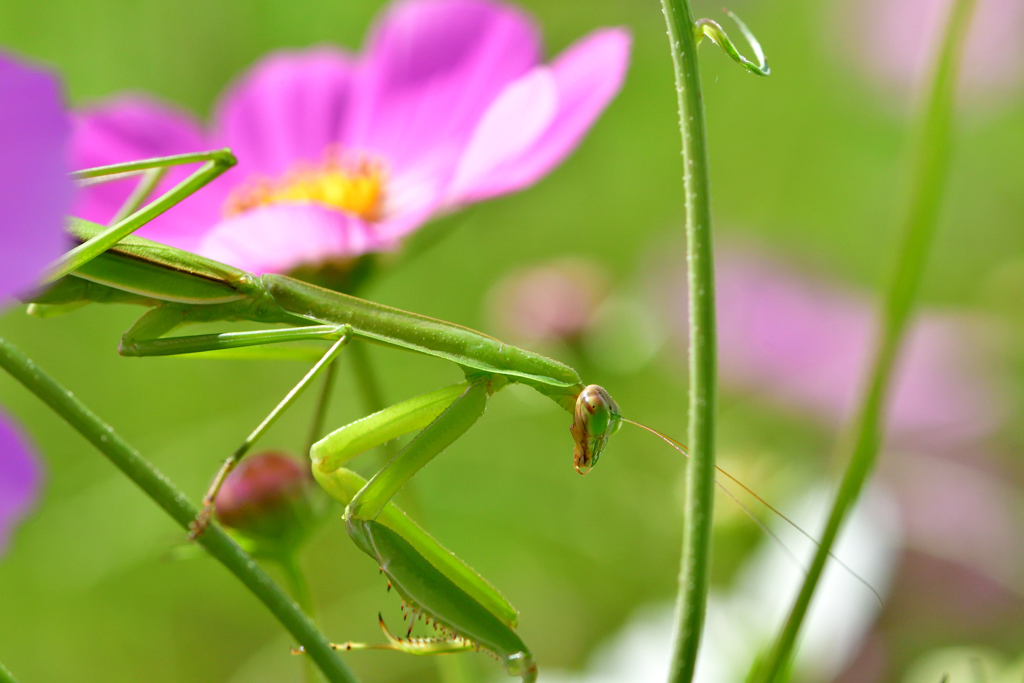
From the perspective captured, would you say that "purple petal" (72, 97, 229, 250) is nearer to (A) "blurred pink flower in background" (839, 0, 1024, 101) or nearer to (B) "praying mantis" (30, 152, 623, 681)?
(B) "praying mantis" (30, 152, 623, 681)

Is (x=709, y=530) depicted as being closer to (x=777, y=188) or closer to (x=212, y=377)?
(x=212, y=377)

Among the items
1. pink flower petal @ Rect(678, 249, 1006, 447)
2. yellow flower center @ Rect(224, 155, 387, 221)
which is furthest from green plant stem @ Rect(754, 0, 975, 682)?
pink flower petal @ Rect(678, 249, 1006, 447)

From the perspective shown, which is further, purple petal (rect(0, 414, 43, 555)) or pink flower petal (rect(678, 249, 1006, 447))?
pink flower petal (rect(678, 249, 1006, 447))

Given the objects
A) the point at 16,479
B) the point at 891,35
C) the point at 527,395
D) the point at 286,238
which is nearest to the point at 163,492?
the point at 16,479

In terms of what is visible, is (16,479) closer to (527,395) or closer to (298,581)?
(298,581)

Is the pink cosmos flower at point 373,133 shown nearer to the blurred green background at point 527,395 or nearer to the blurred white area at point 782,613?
the blurred green background at point 527,395

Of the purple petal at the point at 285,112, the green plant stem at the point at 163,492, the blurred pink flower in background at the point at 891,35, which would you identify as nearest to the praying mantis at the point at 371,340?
the green plant stem at the point at 163,492
